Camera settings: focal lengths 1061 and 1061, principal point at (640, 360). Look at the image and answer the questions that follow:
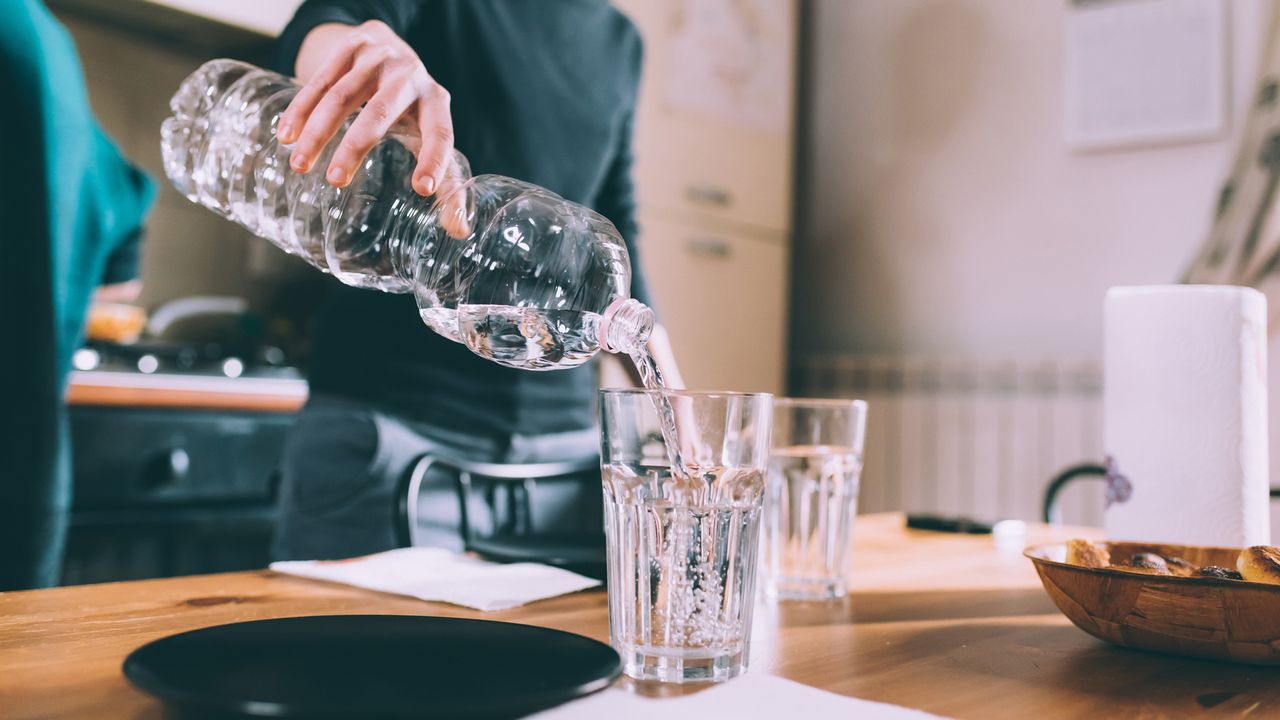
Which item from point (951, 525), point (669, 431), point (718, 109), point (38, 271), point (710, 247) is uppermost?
point (718, 109)

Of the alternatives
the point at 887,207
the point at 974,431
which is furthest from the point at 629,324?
the point at 887,207

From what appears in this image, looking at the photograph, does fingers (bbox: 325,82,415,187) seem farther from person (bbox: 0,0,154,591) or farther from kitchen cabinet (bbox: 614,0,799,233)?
kitchen cabinet (bbox: 614,0,799,233)

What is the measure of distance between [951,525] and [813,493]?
1.54 ft

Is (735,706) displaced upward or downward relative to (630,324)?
downward

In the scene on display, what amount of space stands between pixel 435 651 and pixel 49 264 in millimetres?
851

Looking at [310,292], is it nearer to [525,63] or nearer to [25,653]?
[525,63]

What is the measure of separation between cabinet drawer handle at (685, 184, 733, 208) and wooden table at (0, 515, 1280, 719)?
186 cm

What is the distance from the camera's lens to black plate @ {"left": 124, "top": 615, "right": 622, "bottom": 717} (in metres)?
0.36

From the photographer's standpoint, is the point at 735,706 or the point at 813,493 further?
the point at 813,493

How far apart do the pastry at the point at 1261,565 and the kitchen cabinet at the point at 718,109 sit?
1.95m

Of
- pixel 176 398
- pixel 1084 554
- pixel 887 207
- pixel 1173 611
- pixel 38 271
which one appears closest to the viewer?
pixel 1173 611

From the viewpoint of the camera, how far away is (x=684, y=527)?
49 centimetres

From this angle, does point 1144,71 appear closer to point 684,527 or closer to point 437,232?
point 437,232

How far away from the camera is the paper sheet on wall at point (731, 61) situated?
8.34ft
